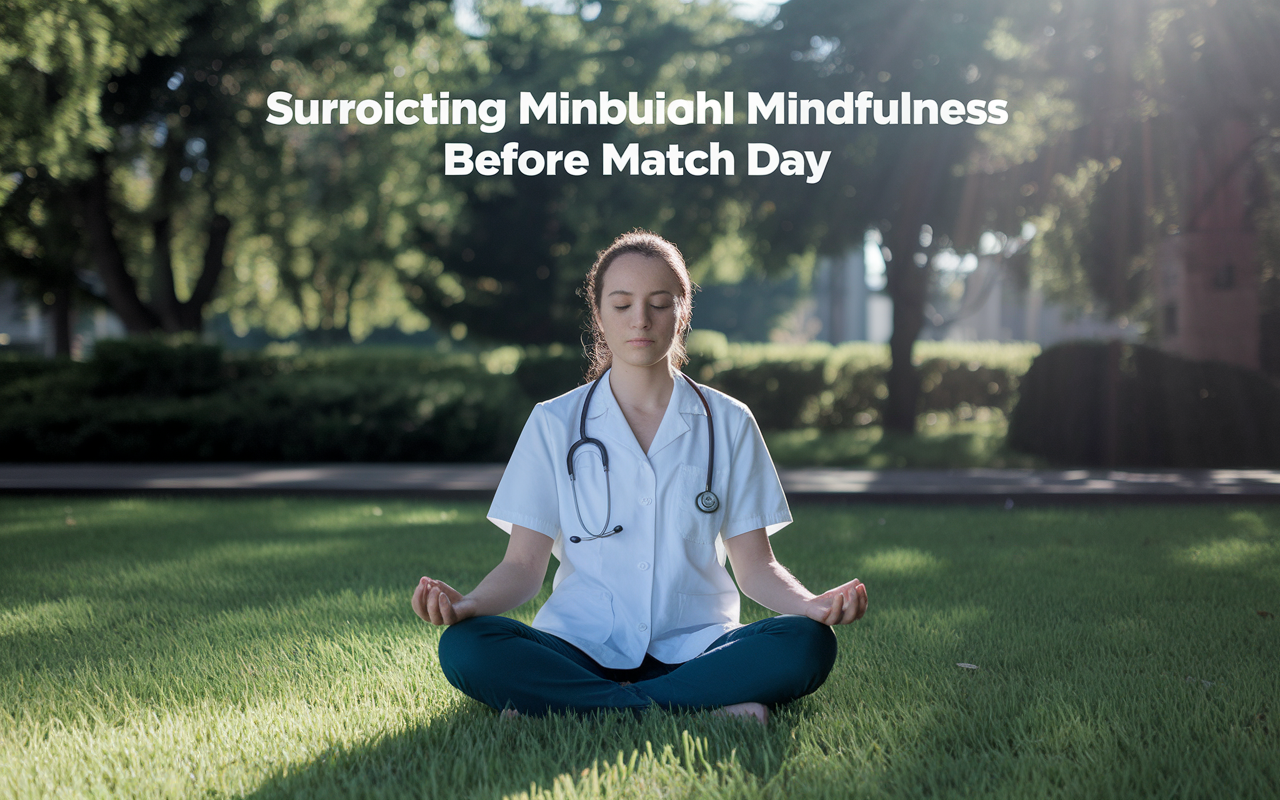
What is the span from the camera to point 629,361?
329 centimetres

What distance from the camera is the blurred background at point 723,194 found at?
39.8ft

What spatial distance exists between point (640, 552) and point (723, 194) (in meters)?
13.5

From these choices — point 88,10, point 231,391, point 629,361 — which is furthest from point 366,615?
point 231,391

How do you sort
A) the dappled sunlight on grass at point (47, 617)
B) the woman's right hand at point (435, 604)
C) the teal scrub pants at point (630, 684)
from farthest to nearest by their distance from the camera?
the dappled sunlight on grass at point (47, 617) → the teal scrub pants at point (630, 684) → the woman's right hand at point (435, 604)

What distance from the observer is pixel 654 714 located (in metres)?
3.13

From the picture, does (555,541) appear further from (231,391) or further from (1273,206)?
(1273,206)

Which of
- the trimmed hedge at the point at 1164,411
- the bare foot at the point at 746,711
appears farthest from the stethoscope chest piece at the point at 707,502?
the trimmed hedge at the point at 1164,411

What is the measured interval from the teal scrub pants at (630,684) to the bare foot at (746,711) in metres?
0.02

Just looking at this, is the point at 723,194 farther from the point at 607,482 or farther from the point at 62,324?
the point at 62,324

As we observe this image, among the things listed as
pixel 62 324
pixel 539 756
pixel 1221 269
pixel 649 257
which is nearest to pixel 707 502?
pixel 649 257

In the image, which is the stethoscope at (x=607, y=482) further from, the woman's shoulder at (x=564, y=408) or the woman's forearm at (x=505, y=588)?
the woman's forearm at (x=505, y=588)

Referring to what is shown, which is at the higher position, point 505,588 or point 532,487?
point 532,487

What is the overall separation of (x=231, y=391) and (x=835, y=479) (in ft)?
29.4

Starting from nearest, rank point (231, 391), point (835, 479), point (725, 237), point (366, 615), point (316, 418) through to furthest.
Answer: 1. point (366, 615)
2. point (835, 479)
3. point (316, 418)
4. point (231, 391)
5. point (725, 237)
